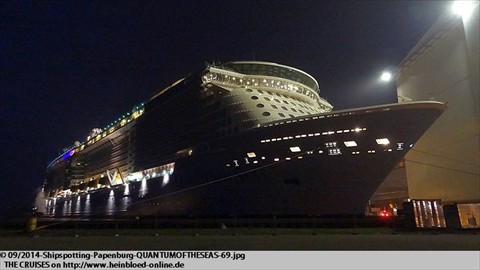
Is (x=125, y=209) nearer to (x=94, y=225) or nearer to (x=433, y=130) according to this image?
(x=94, y=225)

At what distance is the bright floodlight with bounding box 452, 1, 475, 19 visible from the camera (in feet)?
54.8

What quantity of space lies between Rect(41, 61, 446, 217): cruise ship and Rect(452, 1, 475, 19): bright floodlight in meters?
4.88

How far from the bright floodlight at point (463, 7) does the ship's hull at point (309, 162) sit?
16.2 ft

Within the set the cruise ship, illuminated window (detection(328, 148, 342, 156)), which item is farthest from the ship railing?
illuminated window (detection(328, 148, 342, 156))

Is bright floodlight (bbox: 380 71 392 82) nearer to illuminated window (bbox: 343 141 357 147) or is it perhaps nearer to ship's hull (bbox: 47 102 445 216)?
ship's hull (bbox: 47 102 445 216)

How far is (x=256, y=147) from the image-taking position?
21922 millimetres

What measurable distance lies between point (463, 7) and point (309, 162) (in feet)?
38.0

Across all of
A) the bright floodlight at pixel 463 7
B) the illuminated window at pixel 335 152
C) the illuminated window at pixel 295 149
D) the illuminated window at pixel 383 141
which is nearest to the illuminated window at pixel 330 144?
the illuminated window at pixel 335 152

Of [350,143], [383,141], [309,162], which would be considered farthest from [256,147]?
[383,141]

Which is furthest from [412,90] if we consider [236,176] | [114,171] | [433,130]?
[114,171]

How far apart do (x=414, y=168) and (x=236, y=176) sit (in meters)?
12.3

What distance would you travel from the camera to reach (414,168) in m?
22.4

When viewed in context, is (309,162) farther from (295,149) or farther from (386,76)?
(386,76)

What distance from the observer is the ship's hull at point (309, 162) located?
19.0m
